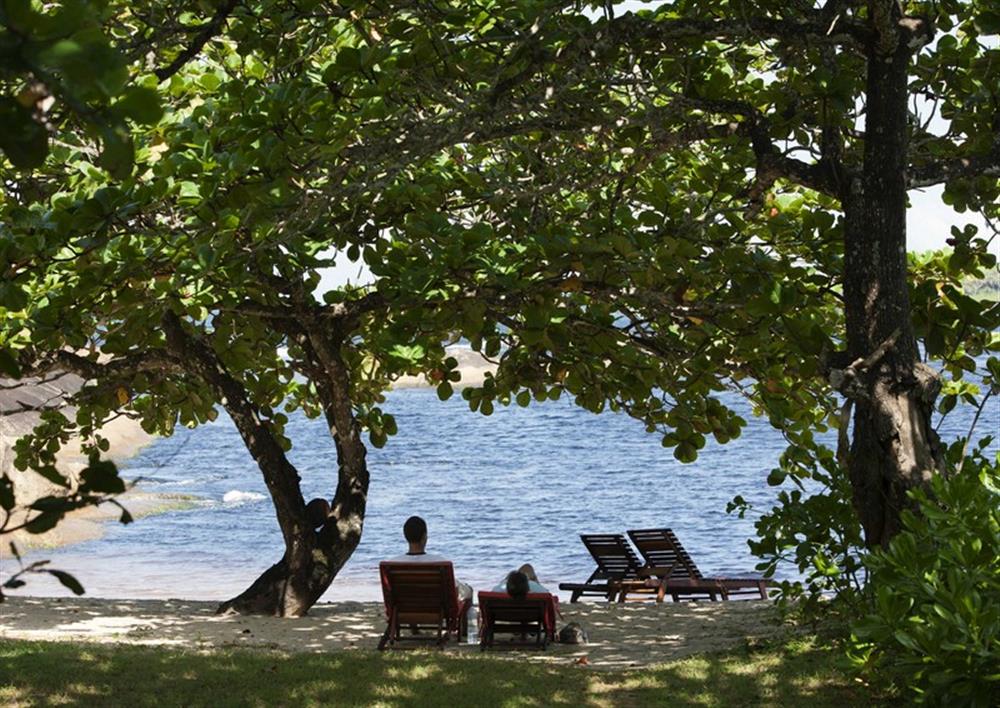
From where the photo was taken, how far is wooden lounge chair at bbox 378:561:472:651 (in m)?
10.2

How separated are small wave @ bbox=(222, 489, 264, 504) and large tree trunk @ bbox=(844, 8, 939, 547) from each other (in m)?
29.6

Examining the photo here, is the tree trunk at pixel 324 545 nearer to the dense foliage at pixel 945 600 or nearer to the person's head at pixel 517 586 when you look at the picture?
the person's head at pixel 517 586

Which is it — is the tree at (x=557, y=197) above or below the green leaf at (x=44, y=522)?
above

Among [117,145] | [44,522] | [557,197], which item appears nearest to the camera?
[117,145]

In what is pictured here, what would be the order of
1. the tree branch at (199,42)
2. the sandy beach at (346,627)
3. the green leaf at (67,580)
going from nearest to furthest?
the green leaf at (67,580)
the tree branch at (199,42)
the sandy beach at (346,627)

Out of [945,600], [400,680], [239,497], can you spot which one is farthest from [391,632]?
[239,497]

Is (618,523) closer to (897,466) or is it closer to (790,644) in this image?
(790,644)

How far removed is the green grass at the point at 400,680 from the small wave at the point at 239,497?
26732 millimetres

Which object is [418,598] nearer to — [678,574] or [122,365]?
[122,365]

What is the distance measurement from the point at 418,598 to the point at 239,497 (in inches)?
1053

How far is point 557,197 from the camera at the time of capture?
396 inches

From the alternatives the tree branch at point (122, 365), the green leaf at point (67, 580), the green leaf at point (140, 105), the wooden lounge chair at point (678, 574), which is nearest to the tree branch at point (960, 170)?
the green leaf at point (140, 105)

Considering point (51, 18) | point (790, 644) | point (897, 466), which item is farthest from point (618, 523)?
point (51, 18)

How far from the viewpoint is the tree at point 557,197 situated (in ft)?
22.9
